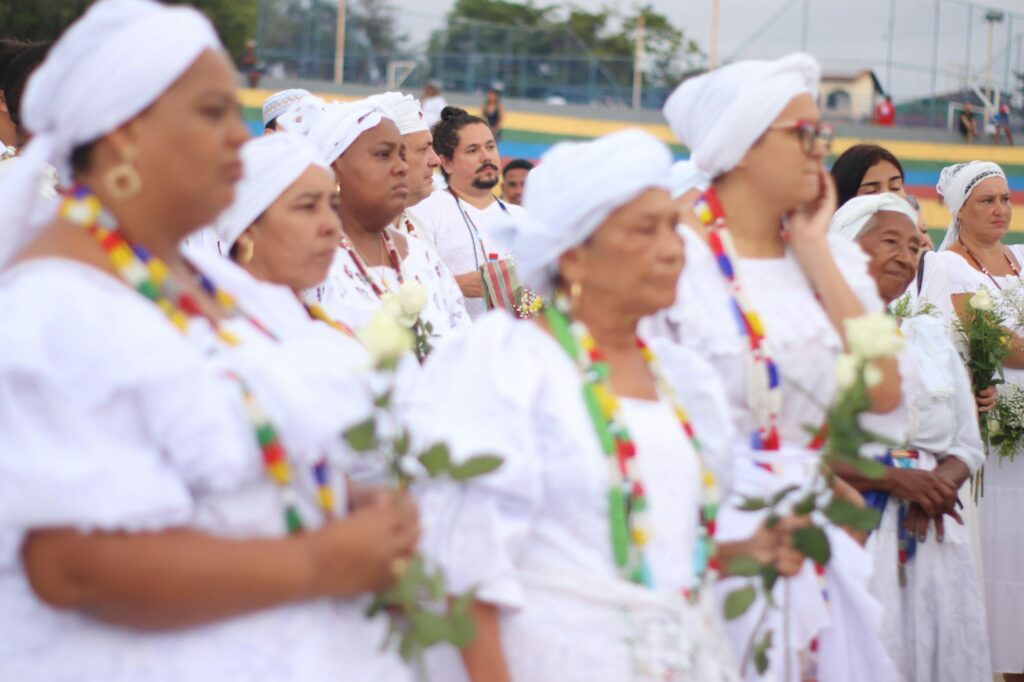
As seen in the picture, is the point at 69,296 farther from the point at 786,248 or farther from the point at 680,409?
the point at 786,248

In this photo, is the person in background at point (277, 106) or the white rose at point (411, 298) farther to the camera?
the person in background at point (277, 106)

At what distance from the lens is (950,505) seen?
17.5 feet

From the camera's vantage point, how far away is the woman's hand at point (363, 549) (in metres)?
2.42

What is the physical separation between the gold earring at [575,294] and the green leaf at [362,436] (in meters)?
0.87

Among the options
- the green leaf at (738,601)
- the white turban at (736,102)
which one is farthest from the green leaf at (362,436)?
the white turban at (736,102)

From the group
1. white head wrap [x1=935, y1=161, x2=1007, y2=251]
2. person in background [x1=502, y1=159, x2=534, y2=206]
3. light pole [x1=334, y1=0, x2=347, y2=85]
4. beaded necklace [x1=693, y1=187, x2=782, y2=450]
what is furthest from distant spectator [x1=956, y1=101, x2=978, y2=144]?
beaded necklace [x1=693, y1=187, x2=782, y2=450]

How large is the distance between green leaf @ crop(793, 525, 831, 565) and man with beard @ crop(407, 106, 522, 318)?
4264 millimetres

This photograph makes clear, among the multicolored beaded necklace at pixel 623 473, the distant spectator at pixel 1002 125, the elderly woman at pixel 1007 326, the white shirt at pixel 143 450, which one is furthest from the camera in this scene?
the distant spectator at pixel 1002 125

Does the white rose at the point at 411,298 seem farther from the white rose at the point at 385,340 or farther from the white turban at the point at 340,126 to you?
the white rose at the point at 385,340

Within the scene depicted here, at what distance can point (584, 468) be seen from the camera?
115 inches

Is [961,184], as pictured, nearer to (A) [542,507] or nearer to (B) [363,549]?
(A) [542,507]

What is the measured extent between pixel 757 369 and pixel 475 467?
1388 millimetres

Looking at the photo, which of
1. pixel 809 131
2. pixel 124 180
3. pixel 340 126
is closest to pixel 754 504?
pixel 809 131

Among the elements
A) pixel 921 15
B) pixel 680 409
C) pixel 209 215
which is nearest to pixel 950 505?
pixel 680 409
